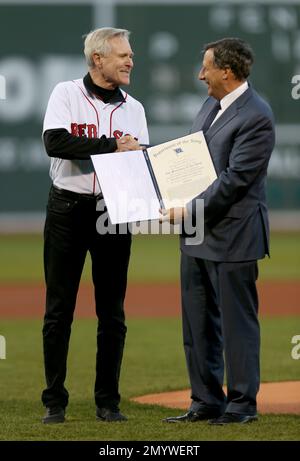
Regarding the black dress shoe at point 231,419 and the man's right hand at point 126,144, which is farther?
the man's right hand at point 126,144

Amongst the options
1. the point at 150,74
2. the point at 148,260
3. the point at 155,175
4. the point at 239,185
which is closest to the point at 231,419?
the point at 239,185

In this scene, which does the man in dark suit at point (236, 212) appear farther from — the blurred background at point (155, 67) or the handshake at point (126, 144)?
the blurred background at point (155, 67)

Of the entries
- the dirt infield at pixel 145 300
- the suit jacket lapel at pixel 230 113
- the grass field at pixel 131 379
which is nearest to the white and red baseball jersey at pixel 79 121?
the suit jacket lapel at pixel 230 113

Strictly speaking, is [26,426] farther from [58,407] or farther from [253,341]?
[253,341]

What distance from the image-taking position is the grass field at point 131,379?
183 inches

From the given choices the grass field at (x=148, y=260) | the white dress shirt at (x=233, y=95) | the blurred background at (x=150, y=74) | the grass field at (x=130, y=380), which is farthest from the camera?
the blurred background at (x=150, y=74)

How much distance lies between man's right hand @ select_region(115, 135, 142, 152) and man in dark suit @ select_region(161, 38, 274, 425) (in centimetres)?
38

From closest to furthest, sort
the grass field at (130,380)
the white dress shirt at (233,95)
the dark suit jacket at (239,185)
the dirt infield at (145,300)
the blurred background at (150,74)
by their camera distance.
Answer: the grass field at (130,380) < the dark suit jacket at (239,185) < the white dress shirt at (233,95) < the dirt infield at (145,300) < the blurred background at (150,74)

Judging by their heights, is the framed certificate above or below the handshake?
below

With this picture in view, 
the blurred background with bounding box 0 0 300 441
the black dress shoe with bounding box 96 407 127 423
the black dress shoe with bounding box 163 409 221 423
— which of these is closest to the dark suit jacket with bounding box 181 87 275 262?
the black dress shoe with bounding box 163 409 221 423

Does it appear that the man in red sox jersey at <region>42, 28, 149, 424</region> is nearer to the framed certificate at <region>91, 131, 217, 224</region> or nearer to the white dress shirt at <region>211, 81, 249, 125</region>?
the framed certificate at <region>91, 131, 217, 224</region>

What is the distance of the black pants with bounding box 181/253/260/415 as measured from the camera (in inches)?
191

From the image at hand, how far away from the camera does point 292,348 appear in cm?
837

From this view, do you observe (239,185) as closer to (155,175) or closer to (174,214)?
(174,214)
